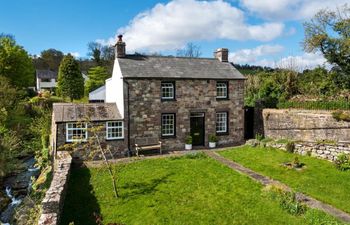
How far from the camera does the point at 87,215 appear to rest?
11172mm

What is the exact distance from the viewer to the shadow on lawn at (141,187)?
13.0 m

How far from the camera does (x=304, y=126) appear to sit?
21172 mm

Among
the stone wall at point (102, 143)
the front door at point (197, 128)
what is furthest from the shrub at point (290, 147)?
the stone wall at point (102, 143)

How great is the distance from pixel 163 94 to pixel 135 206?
10.8 m

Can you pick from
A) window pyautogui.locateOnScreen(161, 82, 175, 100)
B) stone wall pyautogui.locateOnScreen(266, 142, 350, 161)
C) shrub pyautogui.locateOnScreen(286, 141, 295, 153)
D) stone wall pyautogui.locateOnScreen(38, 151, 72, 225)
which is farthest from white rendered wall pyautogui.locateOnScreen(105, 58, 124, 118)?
stone wall pyautogui.locateOnScreen(266, 142, 350, 161)

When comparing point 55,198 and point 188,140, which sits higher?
point 188,140

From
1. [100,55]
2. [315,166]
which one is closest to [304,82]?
[315,166]

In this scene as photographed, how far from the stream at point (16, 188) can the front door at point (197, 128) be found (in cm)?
1165

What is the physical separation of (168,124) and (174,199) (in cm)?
952

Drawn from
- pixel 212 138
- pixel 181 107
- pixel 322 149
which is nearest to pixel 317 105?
pixel 322 149

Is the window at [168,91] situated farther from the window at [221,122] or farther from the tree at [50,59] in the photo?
the tree at [50,59]

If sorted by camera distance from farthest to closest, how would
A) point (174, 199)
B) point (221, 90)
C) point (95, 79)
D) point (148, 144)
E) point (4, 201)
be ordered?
point (95, 79) < point (221, 90) < point (148, 144) < point (4, 201) < point (174, 199)

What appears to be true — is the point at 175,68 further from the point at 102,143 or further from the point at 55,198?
the point at 55,198

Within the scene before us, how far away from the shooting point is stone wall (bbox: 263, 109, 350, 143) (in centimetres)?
1928
